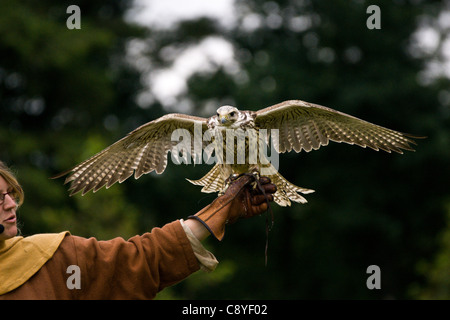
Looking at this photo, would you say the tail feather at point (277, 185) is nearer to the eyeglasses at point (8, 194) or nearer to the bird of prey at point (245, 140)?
the bird of prey at point (245, 140)

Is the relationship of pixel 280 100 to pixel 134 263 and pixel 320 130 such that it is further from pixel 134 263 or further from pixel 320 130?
pixel 134 263

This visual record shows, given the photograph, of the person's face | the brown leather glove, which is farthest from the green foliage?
the person's face

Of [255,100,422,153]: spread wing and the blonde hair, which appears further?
[255,100,422,153]: spread wing

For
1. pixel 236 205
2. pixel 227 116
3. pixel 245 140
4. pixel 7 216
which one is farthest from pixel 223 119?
pixel 7 216

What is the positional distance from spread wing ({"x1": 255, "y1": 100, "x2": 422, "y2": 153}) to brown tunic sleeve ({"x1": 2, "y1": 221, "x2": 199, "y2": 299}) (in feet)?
6.66

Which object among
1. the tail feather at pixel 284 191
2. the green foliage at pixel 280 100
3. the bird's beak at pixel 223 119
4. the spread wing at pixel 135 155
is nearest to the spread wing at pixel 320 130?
the tail feather at pixel 284 191

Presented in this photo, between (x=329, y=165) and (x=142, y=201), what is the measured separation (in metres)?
5.58

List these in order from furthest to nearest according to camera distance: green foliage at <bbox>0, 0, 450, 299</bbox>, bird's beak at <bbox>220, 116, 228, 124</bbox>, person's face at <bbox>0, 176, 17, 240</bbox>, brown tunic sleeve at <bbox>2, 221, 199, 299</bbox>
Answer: green foliage at <bbox>0, 0, 450, 299</bbox>
bird's beak at <bbox>220, 116, 228, 124</bbox>
brown tunic sleeve at <bbox>2, 221, 199, 299</bbox>
person's face at <bbox>0, 176, 17, 240</bbox>

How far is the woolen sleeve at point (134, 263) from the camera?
329cm

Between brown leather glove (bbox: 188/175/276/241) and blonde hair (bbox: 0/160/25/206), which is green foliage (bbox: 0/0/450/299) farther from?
blonde hair (bbox: 0/160/25/206)

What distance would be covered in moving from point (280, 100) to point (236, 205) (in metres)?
13.2

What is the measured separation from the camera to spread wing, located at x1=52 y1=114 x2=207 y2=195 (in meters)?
5.07

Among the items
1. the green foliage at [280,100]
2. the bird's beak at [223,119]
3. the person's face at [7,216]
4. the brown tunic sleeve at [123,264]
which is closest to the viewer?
the person's face at [7,216]
